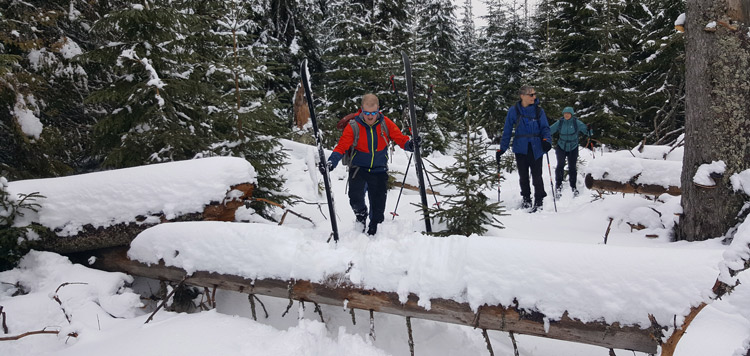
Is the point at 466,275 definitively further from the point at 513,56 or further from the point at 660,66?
the point at 513,56

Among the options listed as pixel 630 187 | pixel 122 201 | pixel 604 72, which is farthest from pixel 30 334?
pixel 604 72

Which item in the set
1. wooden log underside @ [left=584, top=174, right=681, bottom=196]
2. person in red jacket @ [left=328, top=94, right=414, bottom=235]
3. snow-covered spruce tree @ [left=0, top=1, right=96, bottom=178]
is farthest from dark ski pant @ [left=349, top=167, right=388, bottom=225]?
snow-covered spruce tree @ [left=0, top=1, right=96, bottom=178]

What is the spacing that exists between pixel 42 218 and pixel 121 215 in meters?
0.85

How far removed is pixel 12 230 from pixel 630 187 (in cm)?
886

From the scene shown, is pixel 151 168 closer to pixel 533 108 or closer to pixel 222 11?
pixel 222 11

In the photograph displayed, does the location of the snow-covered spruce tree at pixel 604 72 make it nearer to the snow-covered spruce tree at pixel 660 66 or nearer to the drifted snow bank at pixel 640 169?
the snow-covered spruce tree at pixel 660 66

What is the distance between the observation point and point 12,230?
3.77m

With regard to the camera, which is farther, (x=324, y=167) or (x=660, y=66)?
(x=660, y=66)

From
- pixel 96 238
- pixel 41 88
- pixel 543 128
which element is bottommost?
pixel 96 238

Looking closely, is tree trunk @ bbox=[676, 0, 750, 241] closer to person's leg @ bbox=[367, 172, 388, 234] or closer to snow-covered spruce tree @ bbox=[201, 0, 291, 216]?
person's leg @ bbox=[367, 172, 388, 234]

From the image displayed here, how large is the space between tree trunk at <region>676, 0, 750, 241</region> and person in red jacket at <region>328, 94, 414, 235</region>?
3207 millimetres

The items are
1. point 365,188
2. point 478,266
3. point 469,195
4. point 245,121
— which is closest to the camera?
point 478,266

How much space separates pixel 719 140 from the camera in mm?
3545

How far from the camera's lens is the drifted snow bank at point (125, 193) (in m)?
4.04
